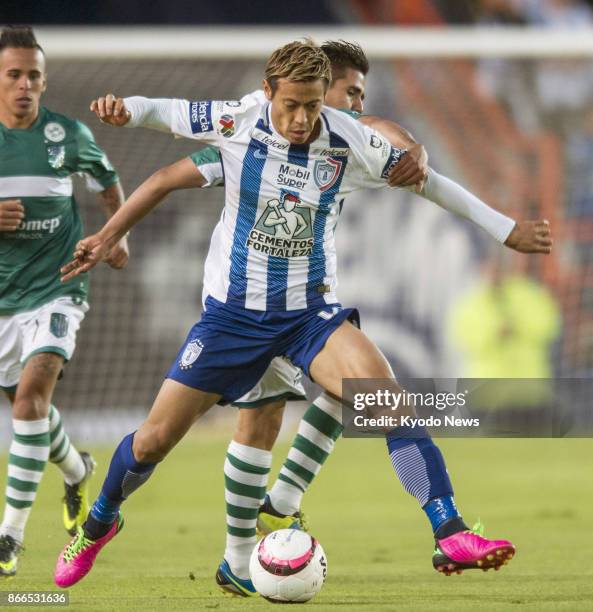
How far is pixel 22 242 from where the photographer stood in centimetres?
671

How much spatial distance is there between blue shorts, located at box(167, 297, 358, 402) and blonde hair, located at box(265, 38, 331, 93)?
93 cm

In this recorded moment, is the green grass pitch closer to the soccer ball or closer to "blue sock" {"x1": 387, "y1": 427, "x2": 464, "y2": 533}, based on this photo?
the soccer ball

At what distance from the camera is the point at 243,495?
5.79 metres

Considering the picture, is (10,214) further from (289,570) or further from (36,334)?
(289,570)

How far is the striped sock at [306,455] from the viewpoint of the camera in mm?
6188

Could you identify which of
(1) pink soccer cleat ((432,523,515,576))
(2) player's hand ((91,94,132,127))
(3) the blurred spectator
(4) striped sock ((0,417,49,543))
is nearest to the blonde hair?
(2) player's hand ((91,94,132,127))

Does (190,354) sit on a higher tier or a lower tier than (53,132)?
lower

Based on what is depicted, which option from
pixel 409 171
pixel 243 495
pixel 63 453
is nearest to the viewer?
pixel 409 171

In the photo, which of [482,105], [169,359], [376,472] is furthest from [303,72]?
[482,105]

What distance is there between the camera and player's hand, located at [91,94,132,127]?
17.2ft

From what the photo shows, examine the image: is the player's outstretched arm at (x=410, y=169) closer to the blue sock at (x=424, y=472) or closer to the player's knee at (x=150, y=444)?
the blue sock at (x=424, y=472)

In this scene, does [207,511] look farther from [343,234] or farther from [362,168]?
[343,234]

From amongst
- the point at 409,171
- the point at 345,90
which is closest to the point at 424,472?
the point at 409,171

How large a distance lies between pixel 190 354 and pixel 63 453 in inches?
76.1
